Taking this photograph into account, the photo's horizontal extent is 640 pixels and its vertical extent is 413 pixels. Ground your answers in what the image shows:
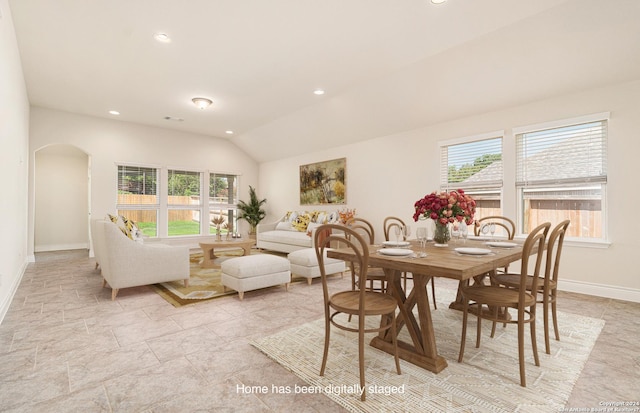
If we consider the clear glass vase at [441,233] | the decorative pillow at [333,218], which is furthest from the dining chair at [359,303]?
the decorative pillow at [333,218]

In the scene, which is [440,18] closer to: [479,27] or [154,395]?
[479,27]

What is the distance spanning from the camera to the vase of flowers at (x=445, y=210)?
8.59 ft

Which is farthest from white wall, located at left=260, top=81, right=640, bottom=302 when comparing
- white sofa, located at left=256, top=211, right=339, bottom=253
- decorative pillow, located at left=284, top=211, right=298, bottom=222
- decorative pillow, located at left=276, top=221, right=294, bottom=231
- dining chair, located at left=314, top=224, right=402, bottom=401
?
dining chair, located at left=314, top=224, right=402, bottom=401

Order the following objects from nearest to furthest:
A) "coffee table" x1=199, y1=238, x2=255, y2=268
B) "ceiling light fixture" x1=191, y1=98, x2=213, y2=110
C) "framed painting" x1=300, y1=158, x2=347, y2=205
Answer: "coffee table" x1=199, y1=238, x2=255, y2=268
"ceiling light fixture" x1=191, y1=98, x2=213, y2=110
"framed painting" x1=300, y1=158, x2=347, y2=205

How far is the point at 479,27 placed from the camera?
124 inches

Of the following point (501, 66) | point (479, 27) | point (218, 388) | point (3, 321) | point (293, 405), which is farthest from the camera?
point (501, 66)

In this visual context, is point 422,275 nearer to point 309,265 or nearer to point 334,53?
point 309,265

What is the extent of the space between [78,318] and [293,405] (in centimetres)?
250

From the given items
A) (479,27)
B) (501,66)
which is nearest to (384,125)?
(501,66)

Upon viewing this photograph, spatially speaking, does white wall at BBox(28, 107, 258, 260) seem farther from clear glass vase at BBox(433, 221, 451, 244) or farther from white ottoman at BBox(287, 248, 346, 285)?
clear glass vase at BBox(433, 221, 451, 244)

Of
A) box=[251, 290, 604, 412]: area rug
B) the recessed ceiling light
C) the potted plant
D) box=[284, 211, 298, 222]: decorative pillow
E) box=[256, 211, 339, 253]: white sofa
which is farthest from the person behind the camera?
the potted plant

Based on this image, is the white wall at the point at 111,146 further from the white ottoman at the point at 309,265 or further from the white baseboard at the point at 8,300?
the white ottoman at the point at 309,265

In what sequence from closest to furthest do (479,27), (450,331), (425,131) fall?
(450,331), (479,27), (425,131)

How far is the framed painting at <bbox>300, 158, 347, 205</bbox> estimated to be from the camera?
6.82 meters
